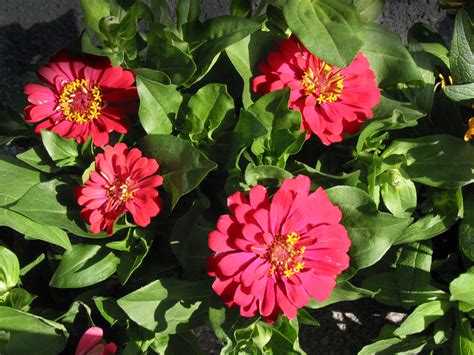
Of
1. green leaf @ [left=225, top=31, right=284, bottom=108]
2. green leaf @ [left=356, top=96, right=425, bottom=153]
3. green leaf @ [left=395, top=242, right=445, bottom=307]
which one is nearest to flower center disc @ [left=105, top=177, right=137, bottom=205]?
green leaf @ [left=225, top=31, right=284, bottom=108]

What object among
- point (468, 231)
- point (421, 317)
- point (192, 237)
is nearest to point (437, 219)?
point (468, 231)

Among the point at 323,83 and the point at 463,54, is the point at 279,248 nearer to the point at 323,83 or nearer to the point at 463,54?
the point at 323,83

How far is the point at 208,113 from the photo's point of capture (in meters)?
0.91

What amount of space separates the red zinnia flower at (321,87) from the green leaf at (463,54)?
0.13 m

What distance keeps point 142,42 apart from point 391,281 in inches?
22.6

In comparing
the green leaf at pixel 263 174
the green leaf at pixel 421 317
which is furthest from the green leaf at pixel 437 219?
the green leaf at pixel 263 174

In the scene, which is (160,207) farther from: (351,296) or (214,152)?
(351,296)

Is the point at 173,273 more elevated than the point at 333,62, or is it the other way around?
the point at 333,62

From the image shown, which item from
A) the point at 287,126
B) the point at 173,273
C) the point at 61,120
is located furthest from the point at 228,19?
the point at 173,273

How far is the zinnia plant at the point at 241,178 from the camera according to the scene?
0.79 metres

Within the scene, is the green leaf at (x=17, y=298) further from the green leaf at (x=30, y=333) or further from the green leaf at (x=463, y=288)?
the green leaf at (x=463, y=288)

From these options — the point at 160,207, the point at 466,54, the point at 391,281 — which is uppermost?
the point at 466,54

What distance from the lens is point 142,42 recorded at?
1.04 meters

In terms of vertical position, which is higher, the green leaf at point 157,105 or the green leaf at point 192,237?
the green leaf at point 157,105
